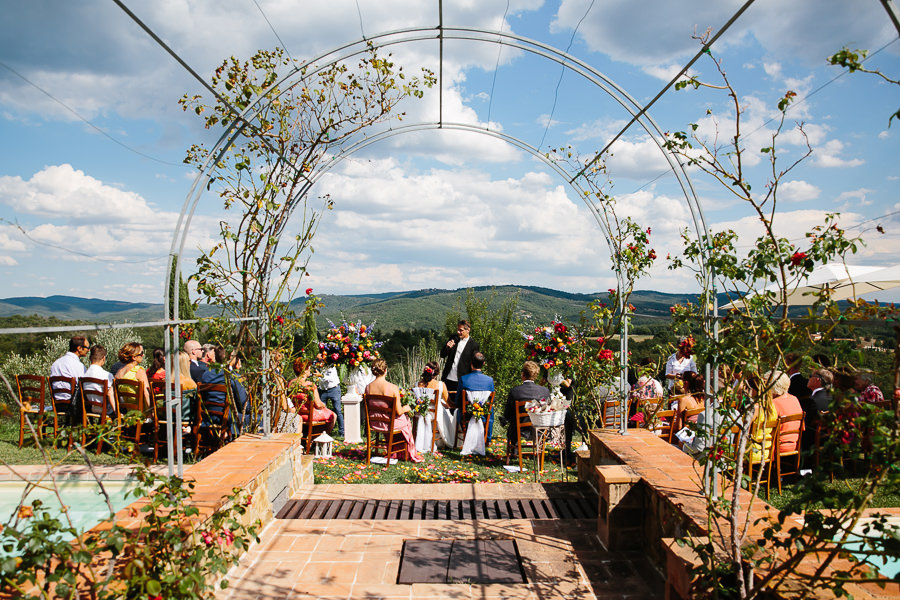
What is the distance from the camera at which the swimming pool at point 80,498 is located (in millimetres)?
3824

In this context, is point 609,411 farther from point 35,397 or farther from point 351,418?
point 35,397

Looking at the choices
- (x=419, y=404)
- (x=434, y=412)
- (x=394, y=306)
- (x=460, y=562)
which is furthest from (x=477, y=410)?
(x=394, y=306)

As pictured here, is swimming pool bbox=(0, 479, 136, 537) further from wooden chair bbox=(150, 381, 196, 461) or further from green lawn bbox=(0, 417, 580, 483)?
wooden chair bbox=(150, 381, 196, 461)

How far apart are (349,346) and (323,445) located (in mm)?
1366

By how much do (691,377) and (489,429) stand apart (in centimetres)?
238

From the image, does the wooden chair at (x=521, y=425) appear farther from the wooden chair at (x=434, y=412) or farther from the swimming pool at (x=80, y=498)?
the swimming pool at (x=80, y=498)

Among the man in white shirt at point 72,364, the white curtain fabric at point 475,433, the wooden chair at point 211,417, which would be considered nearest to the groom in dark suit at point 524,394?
the white curtain fabric at point 475,433

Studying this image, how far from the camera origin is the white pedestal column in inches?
295

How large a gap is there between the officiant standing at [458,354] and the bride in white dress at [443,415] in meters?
0.42

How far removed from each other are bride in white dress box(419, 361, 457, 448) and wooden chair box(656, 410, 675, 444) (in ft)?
7.88

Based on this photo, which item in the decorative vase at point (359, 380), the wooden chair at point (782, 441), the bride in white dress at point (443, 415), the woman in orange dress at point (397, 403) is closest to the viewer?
the wooden chair at point (782, 441)

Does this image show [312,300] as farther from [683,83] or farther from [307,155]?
[683,83]

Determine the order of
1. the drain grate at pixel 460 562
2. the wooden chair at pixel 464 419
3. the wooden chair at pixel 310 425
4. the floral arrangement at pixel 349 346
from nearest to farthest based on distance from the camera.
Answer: the drain grate at pixel 460 562 → the wooden chair at pixel 310 425 → the wooden chair at pixel 464 419 → the floral arrangement at pixel 349 346

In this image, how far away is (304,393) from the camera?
5.99 m
